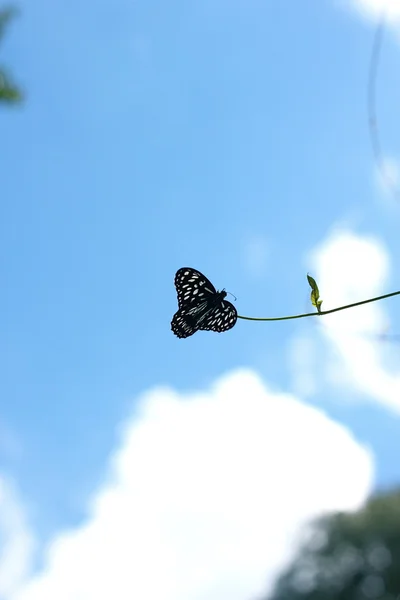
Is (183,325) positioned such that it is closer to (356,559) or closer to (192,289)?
(192,289)

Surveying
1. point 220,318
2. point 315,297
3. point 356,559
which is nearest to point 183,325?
point 220,318

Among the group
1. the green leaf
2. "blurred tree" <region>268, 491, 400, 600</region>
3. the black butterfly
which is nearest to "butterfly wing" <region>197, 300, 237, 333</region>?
the black butterfly

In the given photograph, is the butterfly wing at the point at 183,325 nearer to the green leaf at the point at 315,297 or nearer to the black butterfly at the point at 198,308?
the black butterfly at the point at 198,308

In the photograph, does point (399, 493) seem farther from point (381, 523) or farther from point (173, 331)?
point (173, 331)

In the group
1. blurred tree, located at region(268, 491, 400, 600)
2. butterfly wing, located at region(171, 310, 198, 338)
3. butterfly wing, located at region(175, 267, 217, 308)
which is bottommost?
butterfly wing, located at region(171, 310, 198, 338)

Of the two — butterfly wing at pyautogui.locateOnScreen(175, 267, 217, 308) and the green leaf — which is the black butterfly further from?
the green leaf

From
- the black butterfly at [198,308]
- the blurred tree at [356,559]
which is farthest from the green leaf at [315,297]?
the blurred tree at [356,559]

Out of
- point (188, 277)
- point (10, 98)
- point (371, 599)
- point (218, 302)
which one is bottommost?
point (218, 302)

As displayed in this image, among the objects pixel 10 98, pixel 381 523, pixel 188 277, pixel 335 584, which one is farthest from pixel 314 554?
pixel 188 277

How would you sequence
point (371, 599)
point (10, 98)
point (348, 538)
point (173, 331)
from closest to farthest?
point (173, 331)
point (10, 98)
point (371, 599)
point (348, 538)
